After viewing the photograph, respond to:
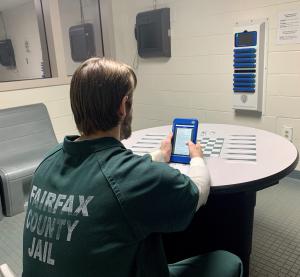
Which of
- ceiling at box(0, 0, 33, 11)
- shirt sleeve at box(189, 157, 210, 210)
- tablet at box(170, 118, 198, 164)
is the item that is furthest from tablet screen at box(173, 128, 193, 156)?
ceiling at box(0, 0, 33, 11)

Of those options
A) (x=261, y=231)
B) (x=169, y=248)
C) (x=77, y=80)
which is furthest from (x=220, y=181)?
(x=261, y=231)

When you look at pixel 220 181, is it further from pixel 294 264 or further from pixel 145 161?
pixel 294 264

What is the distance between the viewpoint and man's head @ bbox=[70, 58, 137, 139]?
88 cm

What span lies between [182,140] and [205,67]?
194cm

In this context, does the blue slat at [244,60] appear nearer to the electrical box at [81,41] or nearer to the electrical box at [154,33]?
the electrical box at [154,33]

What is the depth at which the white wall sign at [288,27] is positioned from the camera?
8.29ft

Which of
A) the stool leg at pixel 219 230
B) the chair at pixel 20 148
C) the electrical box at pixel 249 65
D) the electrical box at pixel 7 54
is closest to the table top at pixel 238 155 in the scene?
the stool leg at pixel 219 230

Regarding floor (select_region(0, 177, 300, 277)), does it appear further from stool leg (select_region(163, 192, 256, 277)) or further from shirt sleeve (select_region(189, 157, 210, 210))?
shirt sleeve (select_region(189, 157, 210, 210))

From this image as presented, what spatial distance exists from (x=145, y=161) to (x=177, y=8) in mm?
2795

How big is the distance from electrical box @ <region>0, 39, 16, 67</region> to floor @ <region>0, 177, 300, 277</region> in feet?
12.6

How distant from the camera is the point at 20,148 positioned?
2795mm

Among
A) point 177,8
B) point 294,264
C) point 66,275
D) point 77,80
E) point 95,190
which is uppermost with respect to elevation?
point 177,8

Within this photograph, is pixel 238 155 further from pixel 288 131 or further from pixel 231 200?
pixel 288 131

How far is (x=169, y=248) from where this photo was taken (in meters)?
1.58
